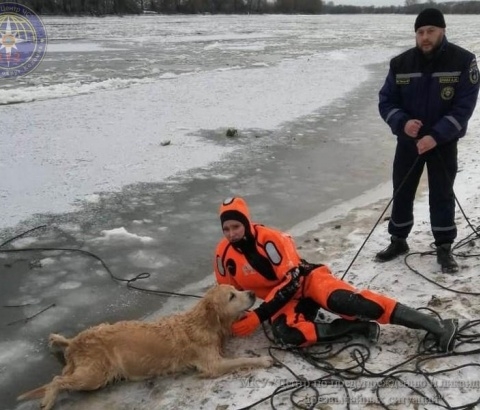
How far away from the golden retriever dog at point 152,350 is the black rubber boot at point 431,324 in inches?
35.8

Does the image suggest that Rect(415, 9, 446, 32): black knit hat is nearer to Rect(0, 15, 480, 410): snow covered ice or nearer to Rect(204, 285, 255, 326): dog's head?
Rect(0, 15, 480, 410): snow covered ice

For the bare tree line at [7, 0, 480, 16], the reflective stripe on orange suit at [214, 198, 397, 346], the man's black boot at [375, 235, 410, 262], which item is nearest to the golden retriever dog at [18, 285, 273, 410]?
the reflective stripe on orange suit at [214, 198, 397, 346]

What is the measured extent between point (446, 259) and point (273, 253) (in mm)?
1630

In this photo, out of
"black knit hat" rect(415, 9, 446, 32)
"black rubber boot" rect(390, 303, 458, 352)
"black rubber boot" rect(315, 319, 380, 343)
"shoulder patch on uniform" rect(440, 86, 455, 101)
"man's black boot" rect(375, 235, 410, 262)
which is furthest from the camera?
"man's black boot" rect(375, 235, 410, 262)

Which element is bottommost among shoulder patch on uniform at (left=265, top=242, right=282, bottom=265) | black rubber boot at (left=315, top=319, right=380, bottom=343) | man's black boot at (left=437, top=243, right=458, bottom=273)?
black rubber boot at (left=315, top=319, right=380, bottom=343)

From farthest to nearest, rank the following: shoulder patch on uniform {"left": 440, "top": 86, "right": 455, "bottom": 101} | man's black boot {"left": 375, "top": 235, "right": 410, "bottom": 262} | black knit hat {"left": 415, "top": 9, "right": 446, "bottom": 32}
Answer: man's black boot {"left": 375, "top": 235, "right": 410, "bottom": 262}, shoulder patch on uniform {"left": 440, "top": 86, "right": 455, "bottom": 101}, black knit hat {"left": 415, "top": 9, "right": 446, "bottom": 32}

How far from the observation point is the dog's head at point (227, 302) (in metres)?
3.72

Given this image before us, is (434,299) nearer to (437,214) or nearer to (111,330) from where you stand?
(437,214)

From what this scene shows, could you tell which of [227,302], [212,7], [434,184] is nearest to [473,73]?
[434,184]

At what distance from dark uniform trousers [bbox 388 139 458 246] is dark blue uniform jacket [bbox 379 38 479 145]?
17cm

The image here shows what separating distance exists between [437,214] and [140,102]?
9746 millimetres

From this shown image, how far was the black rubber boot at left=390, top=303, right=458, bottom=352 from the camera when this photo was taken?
340 cm

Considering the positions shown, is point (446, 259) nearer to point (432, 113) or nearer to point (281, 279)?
point (432, 113)

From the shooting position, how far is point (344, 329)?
371 centimetres
